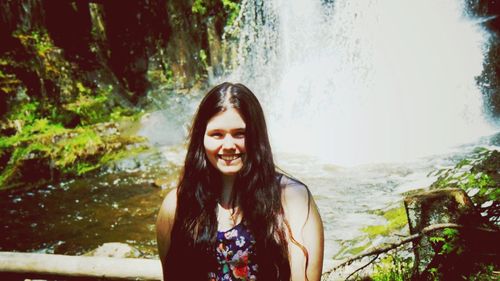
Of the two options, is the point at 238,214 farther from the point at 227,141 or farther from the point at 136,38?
the point at 136,38

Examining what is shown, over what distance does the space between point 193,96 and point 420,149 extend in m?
8.48

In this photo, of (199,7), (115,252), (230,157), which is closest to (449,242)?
(230,157)

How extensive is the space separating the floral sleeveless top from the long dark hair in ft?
0.09

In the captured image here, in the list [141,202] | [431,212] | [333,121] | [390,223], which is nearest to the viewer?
[431,212]

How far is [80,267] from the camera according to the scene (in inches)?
106

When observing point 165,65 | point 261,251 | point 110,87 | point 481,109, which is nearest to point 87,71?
point 110,87

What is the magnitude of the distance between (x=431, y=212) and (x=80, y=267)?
245 cm

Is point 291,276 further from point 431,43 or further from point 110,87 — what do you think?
point 110,87

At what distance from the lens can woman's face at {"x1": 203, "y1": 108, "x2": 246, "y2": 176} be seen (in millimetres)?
1725

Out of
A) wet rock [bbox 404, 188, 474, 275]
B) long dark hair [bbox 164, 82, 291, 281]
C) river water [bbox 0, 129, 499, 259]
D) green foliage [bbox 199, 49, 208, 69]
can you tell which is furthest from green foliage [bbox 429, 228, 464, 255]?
green foliage [bbox 199, 49, 208, 69]

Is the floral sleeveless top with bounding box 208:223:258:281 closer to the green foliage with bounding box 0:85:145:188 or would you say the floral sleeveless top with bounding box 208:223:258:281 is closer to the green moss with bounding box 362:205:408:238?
the green moss with bounding box 362:205:408:238

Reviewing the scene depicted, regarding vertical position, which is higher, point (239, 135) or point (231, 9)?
point (231, 9)

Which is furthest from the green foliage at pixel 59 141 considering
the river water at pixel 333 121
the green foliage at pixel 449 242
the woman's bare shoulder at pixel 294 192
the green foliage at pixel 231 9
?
the green foliage at pixel 449 242

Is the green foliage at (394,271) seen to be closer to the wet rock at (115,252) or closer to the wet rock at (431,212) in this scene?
the wet rock at (431,212)
